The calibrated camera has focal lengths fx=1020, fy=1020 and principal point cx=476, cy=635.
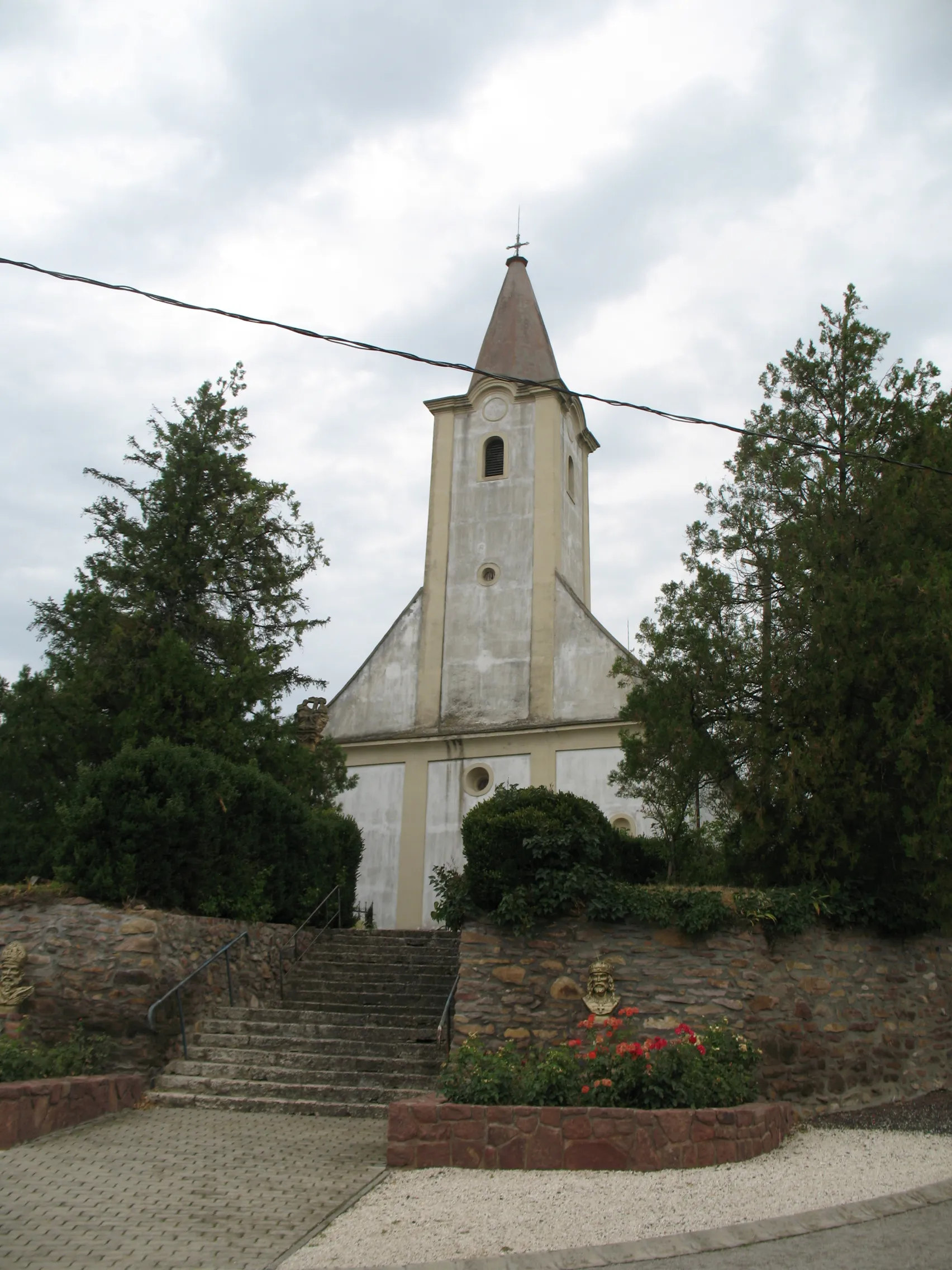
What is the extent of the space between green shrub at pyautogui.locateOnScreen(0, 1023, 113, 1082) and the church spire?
18.4 m

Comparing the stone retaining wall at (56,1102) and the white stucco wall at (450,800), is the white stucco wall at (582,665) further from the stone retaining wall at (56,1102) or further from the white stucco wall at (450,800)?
the stone retaining wall at (56,1102)

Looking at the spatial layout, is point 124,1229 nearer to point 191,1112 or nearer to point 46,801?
point 191,1112

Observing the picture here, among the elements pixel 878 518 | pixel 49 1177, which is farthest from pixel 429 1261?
pixel 878 518

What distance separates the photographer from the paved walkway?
18.9 ft

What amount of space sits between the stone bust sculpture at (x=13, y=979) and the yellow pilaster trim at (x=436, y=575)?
40.1 feet

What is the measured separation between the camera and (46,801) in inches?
515

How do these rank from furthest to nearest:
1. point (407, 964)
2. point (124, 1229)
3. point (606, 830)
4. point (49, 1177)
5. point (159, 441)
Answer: point (159, 441)
point (407, 964)
point (606, 830)
point (49, 1177)
point (124, 1229)

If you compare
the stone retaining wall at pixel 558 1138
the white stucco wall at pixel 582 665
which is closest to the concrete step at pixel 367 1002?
the stone retaining wall at pixel 558 1138

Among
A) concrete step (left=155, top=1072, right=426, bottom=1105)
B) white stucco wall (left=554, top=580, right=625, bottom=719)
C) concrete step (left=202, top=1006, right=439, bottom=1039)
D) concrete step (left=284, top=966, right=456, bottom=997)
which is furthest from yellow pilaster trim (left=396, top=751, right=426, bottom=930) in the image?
concrete step (left=155, top=1072, right=426, bottom=1105)

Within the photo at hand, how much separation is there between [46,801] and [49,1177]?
6.62m

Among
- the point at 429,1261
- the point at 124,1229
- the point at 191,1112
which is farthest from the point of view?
the point at 191,1112

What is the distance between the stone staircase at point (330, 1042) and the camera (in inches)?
396

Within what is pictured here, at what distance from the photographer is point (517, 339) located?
26.0 metres

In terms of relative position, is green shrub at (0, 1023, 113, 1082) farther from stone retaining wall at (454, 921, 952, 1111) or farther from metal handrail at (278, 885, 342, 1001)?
stone retaining wall at (454, 921, 952, 1111)
